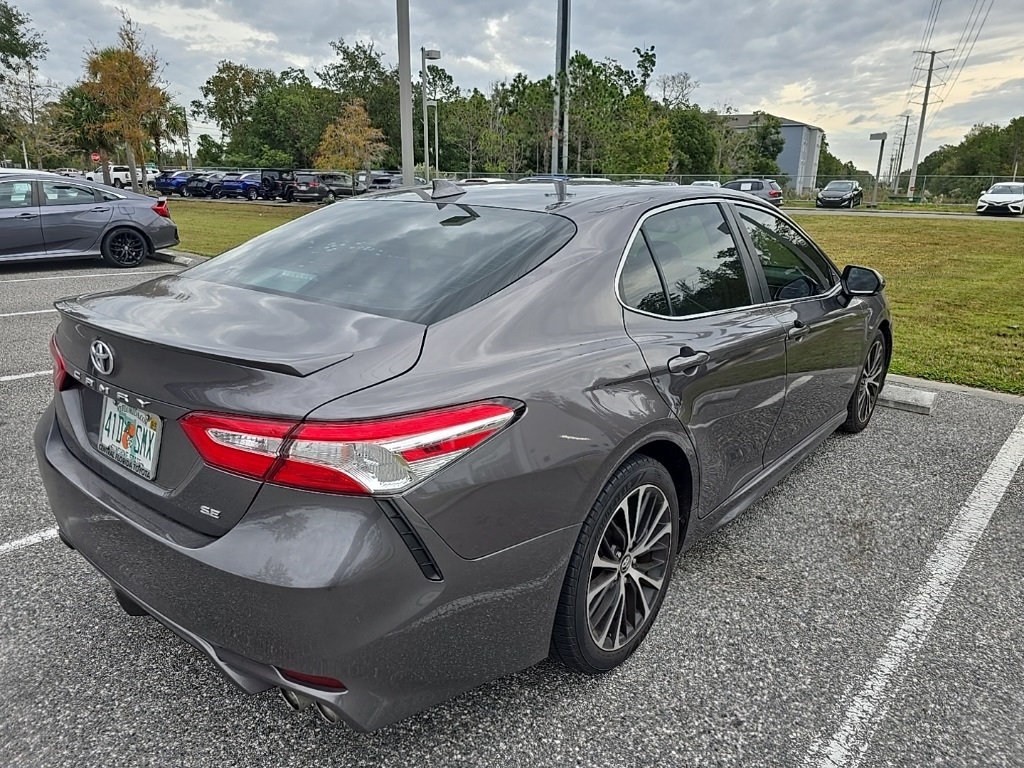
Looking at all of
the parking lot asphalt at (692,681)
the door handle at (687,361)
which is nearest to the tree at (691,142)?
the parking lot asphalt at (692,681)

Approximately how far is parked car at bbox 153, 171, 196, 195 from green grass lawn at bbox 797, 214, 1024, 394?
117 feet

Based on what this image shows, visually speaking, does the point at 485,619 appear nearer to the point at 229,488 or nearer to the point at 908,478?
the point at 229,488

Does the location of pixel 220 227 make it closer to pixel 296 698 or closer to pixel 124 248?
pixel 124 248

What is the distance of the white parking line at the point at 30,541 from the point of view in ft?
9.83

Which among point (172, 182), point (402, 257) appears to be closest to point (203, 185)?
point (172, 182)

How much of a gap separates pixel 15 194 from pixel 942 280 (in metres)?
13.6

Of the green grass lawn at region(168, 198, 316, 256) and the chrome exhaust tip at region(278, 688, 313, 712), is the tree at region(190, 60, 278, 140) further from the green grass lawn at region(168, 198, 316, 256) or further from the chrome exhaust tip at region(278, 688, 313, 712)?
the chrome exhaust tip at region(278, 688, 313, 712)

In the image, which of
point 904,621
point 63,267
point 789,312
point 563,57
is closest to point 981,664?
point 904,621

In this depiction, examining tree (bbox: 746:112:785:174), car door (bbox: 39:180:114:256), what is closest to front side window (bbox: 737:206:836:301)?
car door (bbox: 39:180:114:256)

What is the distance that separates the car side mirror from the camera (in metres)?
3.71

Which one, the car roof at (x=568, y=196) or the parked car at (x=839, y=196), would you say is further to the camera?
the parked car at (x=839, y=196)

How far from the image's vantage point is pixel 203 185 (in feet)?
129

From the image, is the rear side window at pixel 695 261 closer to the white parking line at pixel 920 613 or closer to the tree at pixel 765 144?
the white parking line at pixel 920 613

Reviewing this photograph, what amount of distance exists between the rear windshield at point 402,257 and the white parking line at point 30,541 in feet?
4.78
